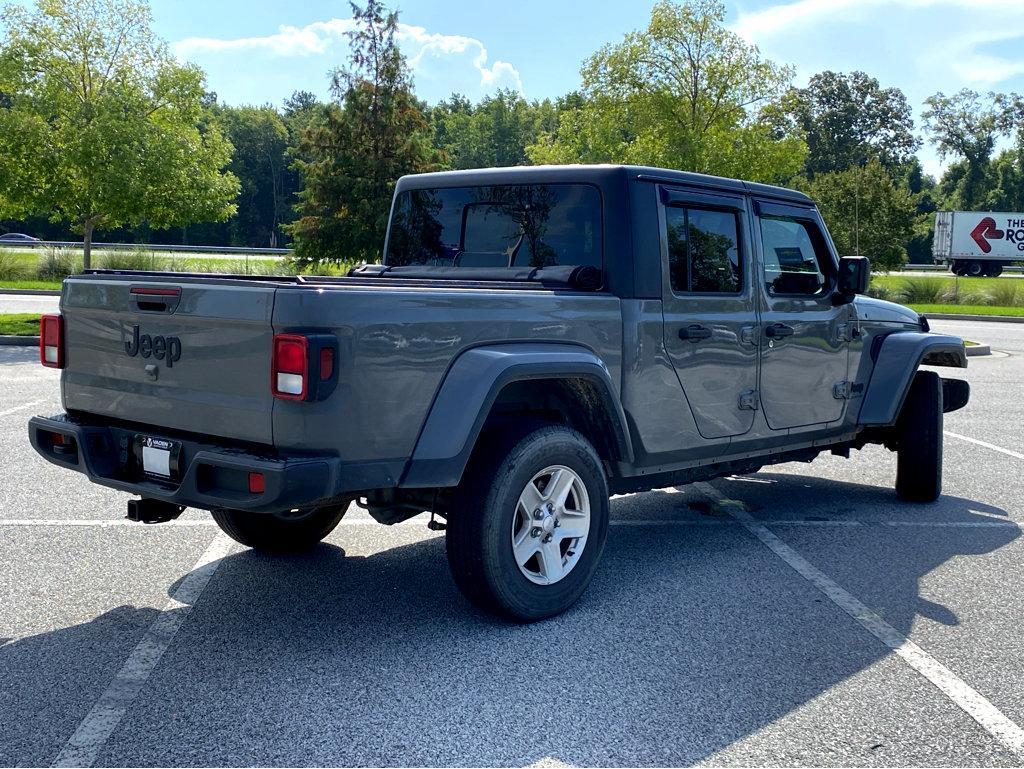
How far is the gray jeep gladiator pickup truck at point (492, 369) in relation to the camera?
373cm

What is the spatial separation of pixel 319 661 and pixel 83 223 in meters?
20.2

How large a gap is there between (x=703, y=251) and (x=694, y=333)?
501mm

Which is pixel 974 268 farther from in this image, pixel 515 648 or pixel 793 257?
pixel 515 648

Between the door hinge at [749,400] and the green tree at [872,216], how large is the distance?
3409 centimetres

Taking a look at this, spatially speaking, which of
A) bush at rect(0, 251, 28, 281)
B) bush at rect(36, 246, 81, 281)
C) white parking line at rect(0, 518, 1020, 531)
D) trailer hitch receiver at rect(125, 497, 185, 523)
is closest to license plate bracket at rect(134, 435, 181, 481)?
trailer hitch receiver at rect(125, 497, 185, 523)

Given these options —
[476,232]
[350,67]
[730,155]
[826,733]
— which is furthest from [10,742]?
[730,155]

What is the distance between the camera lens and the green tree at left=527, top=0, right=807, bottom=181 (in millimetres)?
32438

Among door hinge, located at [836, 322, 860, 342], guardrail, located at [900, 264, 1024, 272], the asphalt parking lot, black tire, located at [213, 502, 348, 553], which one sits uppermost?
guardrail, located at [900, 264, 1024, 272]

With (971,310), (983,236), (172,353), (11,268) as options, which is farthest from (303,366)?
(983,236)

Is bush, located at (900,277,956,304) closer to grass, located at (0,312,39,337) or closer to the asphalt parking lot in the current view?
grass, located at (0,312,39,337)

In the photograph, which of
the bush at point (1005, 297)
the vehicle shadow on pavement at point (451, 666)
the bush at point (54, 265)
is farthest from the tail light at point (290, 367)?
the bush at point (1005, 297)

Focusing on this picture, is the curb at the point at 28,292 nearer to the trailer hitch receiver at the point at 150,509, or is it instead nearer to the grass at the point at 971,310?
the grass at the point at 971,310

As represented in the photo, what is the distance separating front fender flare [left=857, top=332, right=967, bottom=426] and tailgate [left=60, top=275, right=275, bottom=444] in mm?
4107

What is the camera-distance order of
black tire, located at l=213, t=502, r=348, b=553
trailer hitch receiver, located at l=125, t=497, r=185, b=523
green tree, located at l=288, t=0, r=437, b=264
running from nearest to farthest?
trailer hitch receiver, located at l=125, t=497, r=185, b=523, black tire, located at l=213, t=502, r=348, b=553, green tree, located at l=288, t=0, r=437, b=264
